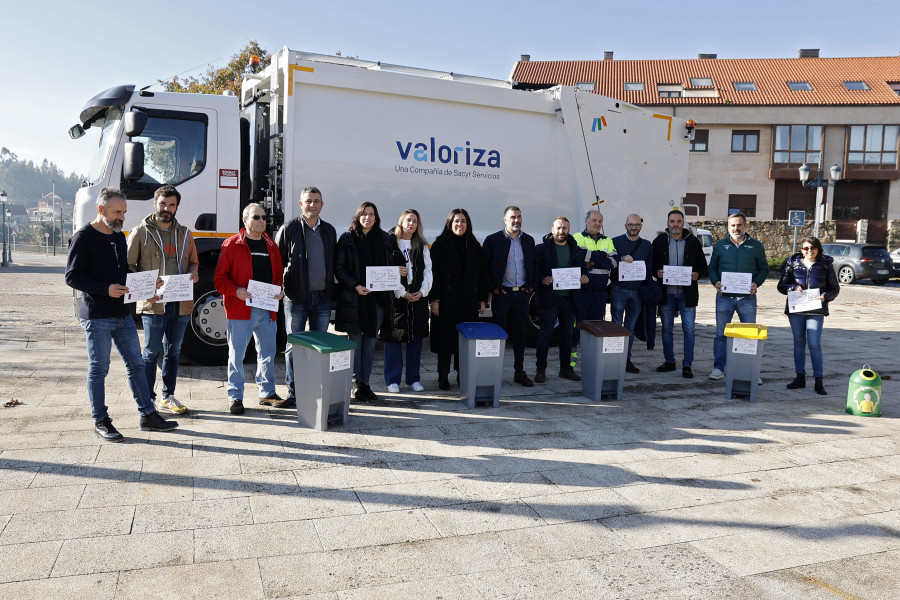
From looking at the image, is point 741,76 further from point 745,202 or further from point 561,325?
point 561,325

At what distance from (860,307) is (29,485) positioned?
17587 mm

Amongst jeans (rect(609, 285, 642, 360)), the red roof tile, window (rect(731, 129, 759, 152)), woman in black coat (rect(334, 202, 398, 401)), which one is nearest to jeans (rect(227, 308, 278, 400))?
woman in black coat (rect(334, 202, 398, 401))

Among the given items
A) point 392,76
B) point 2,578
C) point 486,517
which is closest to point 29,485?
point 2,578

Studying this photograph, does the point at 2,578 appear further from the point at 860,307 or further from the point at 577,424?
the point at 860,307

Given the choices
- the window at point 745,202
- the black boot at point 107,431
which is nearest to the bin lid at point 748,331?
the black boot at point 107,431

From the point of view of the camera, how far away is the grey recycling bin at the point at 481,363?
6043 mm

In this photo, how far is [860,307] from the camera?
16234mm

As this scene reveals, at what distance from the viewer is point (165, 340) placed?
18.9 feet

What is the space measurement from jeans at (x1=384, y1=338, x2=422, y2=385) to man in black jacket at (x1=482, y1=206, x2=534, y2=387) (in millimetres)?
923

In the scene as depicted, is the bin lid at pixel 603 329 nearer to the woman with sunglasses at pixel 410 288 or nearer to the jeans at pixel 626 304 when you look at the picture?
the jeans at pixel 626 304

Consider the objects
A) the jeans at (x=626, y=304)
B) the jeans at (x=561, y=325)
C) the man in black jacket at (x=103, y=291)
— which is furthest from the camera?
the jeans at (x=626, y=304)

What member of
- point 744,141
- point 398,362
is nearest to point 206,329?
point 398,362

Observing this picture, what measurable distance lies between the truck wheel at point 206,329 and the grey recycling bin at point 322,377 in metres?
2.21

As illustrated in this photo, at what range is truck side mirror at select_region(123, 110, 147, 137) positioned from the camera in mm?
6551
